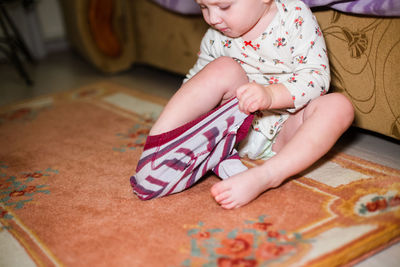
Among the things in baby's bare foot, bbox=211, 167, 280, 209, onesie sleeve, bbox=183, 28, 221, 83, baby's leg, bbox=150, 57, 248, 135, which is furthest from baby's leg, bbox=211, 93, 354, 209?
onesie sleeve, bbox=183, 28, 221, 83

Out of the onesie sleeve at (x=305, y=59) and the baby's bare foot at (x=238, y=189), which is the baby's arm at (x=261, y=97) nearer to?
the onesie sleeve at (x=305, y=59)

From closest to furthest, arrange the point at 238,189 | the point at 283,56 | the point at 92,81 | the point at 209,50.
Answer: the point at 238,189 < the point at 283,56 < the point at 209,50 < the point at 92,81

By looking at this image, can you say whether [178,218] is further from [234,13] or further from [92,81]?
[92,81]

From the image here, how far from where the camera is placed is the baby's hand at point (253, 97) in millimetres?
707

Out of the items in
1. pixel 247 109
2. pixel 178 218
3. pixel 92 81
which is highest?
pixel 247 109

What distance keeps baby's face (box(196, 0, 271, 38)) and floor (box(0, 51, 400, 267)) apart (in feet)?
1.25

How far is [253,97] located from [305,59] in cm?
14

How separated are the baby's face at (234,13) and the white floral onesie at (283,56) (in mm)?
42

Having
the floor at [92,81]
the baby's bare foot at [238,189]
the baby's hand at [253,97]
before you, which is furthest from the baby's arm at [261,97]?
the floor at [92,81]

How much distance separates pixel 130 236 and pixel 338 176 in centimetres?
43

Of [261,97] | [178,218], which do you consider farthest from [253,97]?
[178,218]

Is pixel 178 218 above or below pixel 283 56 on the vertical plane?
below

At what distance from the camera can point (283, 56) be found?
800mm

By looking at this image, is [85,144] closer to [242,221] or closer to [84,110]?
[84,110]
